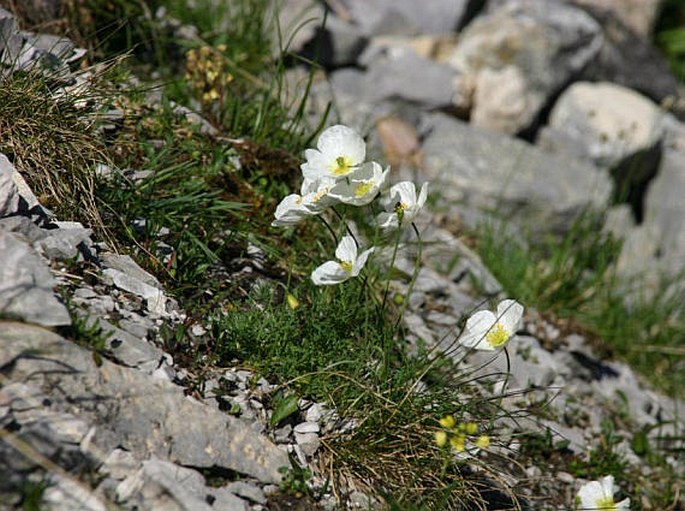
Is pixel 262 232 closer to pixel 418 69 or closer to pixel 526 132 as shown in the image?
pixel 418 69

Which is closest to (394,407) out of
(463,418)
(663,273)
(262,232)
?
(463,418)

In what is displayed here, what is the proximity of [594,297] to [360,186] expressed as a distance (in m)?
2.25

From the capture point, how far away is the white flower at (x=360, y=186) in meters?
2.58

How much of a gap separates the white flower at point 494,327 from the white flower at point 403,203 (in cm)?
38

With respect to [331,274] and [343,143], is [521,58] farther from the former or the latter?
[331,274]

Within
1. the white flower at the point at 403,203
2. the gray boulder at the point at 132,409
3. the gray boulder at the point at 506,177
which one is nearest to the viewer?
the gray boulder at the point at 132,409

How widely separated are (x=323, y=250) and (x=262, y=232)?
0.80ft

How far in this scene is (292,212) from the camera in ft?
8.72

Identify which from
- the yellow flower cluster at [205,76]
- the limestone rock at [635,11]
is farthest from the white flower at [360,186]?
the limestone rock at [635,11]

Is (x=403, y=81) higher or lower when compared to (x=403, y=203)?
lower

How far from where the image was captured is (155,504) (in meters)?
2.16

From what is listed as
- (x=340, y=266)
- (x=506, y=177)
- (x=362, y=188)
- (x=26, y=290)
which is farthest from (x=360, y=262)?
(x=506, y=177)

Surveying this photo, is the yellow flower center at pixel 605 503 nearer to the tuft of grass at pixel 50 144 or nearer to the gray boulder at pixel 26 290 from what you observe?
the gray boulder at pixel 26 290

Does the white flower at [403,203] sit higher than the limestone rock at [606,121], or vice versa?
the white flower at [403,203]
